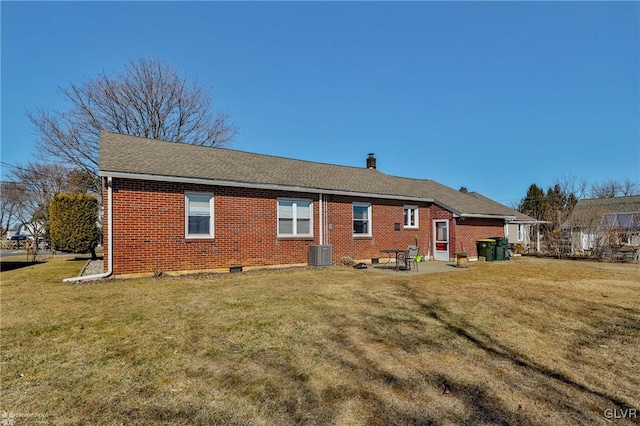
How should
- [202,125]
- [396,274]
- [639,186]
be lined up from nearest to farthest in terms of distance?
[396,274] < [202,125] < [639,186]

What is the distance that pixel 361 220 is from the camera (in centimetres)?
1584

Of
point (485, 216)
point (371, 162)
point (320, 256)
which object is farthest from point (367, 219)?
point (371, 162)

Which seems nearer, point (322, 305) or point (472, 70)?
point (322, 305)

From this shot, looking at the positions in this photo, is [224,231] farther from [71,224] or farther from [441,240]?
[441,240]

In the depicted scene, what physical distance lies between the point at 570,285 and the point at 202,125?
1051 inches

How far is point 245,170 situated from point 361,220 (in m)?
5.87

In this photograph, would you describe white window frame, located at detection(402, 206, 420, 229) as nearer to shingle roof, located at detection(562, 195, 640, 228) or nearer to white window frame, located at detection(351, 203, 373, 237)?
white window frame, located at detection(351, 203, 373, 237)

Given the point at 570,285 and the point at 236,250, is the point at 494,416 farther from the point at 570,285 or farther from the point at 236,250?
the point at 236,250

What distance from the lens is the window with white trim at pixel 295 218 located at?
13.5 meters

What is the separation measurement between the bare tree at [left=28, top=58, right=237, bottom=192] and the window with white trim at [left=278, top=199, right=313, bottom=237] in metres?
17.3

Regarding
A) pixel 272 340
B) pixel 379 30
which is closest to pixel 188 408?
pixel 272 340

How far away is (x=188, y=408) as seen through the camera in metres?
2.97

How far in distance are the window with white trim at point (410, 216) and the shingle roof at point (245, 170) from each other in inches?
28.7

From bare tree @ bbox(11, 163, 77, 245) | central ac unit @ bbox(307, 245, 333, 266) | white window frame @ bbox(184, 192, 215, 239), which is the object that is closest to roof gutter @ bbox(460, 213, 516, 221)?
central ac unit @ bbox(307, 245, 333, 266)
